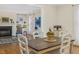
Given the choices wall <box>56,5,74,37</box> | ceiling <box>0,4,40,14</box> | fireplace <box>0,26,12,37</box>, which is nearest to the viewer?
ceiling <box>0,4,40,14</box>

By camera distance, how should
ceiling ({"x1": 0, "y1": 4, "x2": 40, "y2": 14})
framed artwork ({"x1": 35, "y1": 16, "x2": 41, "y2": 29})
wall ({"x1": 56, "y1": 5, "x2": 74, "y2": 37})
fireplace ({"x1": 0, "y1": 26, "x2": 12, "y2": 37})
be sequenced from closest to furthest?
ceiling ({"x1": 0, "y1": 4, "x2": 40, "y2": 14}) < wall ({"x1": 56, "y1": 5, "x2": 74, "y2": 37}) < framed artwork ({"x1": 35, "y1": 16, "x2": 41, "y2": 29}) < fireplace ({"x1": 0, "y1": 26, "x2": 12, "y2": 37})

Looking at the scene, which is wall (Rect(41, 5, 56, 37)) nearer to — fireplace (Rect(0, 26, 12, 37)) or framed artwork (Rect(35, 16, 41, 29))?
framed artwork (Rect(35, 16, 41, 29))

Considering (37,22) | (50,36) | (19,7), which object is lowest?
(50,36)

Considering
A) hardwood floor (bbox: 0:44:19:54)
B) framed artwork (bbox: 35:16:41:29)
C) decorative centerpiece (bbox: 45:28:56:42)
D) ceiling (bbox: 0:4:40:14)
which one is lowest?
hardwood floor (bbox: 0:44:19:54)

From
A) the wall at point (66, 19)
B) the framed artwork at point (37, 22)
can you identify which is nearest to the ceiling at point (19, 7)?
the framed artwork at point (37, 22)

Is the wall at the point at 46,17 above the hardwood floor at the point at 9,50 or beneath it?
above

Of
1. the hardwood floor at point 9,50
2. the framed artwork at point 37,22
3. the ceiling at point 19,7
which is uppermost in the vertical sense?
the ceiling at point 19,7

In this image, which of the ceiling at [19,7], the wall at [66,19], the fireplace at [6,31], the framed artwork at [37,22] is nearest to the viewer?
the ceiling at [19,7]

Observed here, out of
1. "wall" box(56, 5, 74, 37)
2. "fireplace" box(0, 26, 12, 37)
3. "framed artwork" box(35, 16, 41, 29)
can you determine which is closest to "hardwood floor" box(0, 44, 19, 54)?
"fireplace" box(0, 26, 12, 37)

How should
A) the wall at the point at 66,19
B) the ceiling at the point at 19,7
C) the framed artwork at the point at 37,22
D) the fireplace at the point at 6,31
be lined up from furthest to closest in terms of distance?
the fireplace at the point at 6,31 < the framed artwork at the point at 37,22 < the wall at the point at 66,19 < the ceiling at the point at 19,7

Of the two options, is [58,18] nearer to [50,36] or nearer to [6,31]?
[50,36]

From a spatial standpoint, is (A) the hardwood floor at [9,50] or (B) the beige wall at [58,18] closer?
(A) the hardwood floor at [9,50]

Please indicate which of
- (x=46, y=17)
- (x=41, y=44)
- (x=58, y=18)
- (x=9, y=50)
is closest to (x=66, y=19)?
(x=58, y=18)

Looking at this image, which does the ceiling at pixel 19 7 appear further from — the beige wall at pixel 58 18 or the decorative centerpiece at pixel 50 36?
the decorative centerpiece at pixel 50 36
